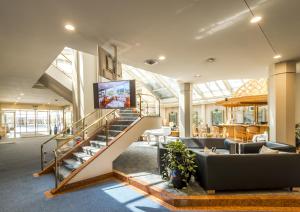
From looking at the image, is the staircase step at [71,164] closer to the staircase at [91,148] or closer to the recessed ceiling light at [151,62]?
the staircase at [91,148]

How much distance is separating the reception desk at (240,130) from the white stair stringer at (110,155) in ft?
19.5

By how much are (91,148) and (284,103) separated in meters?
5.70

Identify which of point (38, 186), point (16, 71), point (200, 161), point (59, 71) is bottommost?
point (38, 186)

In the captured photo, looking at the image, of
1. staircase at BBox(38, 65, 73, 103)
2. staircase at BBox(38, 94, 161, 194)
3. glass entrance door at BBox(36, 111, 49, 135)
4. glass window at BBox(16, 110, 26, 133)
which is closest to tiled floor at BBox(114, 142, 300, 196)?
staircase at BBox(38, 94, 161, 194)

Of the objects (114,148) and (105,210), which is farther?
(114,148)

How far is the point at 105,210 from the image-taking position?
9.73 ft

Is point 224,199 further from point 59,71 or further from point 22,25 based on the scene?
point 59,71

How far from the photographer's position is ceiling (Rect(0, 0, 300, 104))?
2.45 metres

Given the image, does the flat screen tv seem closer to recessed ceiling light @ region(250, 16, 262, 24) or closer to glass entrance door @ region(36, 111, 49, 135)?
recessed ceiling light @ region(250, 16, 262, 24)

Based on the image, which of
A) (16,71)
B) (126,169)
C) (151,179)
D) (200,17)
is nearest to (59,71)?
(16,71)

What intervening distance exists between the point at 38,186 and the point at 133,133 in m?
2.58

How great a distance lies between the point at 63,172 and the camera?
Result: 4.59 metres

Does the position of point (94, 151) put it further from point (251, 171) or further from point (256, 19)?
point (256, 19)

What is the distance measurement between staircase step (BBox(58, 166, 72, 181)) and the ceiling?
3.04 metres
